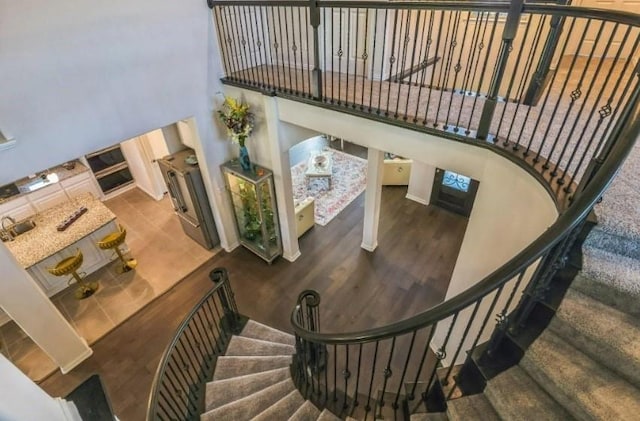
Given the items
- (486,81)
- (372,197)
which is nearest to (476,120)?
(372,197)

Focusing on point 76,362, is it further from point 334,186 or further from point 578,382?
point 334,186

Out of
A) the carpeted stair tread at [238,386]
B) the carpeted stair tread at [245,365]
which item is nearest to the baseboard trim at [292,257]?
the carpeted stair tread at [245,365]

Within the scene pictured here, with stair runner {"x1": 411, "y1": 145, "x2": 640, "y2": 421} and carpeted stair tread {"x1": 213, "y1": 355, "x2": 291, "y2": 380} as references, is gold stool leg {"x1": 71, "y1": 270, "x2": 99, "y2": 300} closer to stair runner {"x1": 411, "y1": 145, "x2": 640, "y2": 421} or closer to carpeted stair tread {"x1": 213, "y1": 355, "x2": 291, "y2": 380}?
carpeted stair tread {"x1": 213, "y1": 355, "x2": 291, "y2": 380}

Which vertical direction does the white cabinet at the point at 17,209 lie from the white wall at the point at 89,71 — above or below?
below

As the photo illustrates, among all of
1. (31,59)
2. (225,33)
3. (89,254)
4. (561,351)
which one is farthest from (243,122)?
(561,351)

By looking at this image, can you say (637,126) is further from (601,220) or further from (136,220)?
(136,220)

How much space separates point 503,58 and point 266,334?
404 centimetres

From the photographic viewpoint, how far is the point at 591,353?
67.2 inches

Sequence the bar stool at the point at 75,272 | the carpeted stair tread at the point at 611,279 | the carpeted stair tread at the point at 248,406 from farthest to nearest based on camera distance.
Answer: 1. the bar stool at the point at 75,272
2. the carpeted stair tread at the point at 248,406
3. the carpeted stair tread at the point at 611,279

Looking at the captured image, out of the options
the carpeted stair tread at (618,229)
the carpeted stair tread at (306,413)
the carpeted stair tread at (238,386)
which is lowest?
the carpeted stair tread at (238,386)

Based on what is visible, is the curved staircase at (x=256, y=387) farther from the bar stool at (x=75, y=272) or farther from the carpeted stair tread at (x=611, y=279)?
the bar stool at (x=75, y=272)

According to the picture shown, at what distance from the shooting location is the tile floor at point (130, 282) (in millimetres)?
4734

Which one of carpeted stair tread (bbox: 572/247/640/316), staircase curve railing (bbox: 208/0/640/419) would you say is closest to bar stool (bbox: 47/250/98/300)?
staircase curve railing (bbox: 208/0/640/419)

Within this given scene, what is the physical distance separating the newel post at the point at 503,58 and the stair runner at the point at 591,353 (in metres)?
1.03
